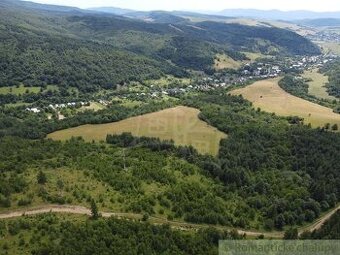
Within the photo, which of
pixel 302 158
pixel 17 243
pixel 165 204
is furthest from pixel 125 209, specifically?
pixel 302 158

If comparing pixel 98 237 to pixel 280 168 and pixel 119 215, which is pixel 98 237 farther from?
pixel 280 168

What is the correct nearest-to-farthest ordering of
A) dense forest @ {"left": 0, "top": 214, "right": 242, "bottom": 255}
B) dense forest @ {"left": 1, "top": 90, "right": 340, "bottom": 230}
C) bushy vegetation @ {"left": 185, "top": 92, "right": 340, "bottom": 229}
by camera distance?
dense forest @ {"left": 0, "top": 214, "right": 242, "bottom": 255}, dense forest @ {"left": 1, "top": 90, "right": 340, "bottom": 230}, bushy vegetation @ {"left": 185, "top": 92, "right": 340, "bottom": 229}

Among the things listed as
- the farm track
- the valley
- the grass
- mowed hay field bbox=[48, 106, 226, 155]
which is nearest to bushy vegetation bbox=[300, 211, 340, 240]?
the valley

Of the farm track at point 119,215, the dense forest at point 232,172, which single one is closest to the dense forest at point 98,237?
the farm track at point 119,215

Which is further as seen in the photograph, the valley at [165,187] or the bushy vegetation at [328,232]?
the bushy vegetation at [328,232]

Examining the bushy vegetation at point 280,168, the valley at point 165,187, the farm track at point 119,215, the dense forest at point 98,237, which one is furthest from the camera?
the bushy vegetation at point 280,168

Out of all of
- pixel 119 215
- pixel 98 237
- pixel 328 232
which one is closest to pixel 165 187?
pixel 119 215

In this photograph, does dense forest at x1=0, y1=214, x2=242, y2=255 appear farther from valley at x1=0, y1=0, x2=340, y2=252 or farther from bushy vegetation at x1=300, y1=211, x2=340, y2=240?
bushy vegetation at x1=300, y1=211, x2=340, y2=240

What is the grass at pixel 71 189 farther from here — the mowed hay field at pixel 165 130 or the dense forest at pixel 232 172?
the mowed hay field at pixel 165 130

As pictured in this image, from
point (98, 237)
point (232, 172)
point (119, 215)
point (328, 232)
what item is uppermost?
point (98, 237)
